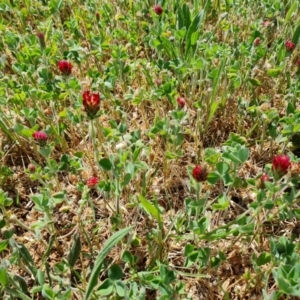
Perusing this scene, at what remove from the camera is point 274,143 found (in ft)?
5.94

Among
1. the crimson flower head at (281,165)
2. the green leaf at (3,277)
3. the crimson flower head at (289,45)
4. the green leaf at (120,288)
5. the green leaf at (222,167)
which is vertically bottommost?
the green leaf at (120,288)

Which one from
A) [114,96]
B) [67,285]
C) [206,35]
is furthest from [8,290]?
[206,35]

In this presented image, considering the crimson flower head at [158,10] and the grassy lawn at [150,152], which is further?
the crimson flower head at [158,10]

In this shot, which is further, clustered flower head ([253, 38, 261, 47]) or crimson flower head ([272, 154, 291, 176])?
clustered flower head ([253, 38, 261, 47])

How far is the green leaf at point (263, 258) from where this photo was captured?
1336 mm

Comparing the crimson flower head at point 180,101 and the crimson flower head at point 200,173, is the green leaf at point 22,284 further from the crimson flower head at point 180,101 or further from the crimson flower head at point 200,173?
the crimson flower head at point 180,101

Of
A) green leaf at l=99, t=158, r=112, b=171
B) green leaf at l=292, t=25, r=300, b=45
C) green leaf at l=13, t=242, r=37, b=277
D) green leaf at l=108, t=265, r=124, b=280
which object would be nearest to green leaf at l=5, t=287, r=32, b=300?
green leaf at l=13, t=242, r=37, b=277

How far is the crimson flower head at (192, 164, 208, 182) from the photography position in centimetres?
135

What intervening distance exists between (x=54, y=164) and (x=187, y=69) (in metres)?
0.69

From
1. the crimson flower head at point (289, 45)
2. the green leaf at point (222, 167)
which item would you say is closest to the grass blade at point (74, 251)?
the green leaf at point (222, 167)

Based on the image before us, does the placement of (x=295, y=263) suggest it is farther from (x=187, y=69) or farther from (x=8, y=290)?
(x=187, y=69)

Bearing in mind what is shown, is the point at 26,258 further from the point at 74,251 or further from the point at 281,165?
the point at 281,165

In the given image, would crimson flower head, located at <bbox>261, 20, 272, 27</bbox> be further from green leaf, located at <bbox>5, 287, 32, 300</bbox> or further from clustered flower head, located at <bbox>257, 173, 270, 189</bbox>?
green leaf, located at <bbox>5, 287, 32, 300</bbox>

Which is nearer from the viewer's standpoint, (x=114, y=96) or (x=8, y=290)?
(x=8, y=290)
